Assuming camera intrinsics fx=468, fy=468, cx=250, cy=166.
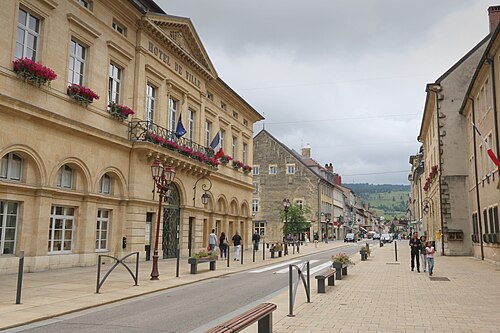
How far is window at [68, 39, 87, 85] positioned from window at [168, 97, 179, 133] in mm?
7401

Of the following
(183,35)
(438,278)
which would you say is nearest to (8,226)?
(438,278)

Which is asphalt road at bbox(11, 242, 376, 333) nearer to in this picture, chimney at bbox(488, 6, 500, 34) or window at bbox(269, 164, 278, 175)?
chimney at bbox(488, 6, 500, 34)

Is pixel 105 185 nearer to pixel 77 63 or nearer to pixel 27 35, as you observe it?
pixel 77 63

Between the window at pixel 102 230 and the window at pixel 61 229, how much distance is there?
1.59 m

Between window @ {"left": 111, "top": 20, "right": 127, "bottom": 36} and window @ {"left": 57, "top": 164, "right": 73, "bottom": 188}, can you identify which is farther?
window @ {"left": 111, "top": 20, "right": 127, "bottom": 36}

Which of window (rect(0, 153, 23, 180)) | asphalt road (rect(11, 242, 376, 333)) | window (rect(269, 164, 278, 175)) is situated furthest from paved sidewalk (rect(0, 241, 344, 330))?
window (rect(269, 164, 278, 175))

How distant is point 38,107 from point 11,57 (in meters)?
1.82

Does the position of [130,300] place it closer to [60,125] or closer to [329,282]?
[329,282]

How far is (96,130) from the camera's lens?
19.5m

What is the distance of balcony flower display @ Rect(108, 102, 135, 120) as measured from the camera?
68.8ft

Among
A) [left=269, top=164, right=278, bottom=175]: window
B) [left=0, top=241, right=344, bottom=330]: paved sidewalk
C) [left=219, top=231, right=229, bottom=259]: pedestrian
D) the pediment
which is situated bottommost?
[left=0, top=241, right=344, bottom=330]: paved sidewalk

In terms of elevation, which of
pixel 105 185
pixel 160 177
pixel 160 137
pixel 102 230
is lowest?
pixel 102 230

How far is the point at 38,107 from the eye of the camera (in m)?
16.3

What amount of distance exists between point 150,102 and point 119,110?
146 inches
